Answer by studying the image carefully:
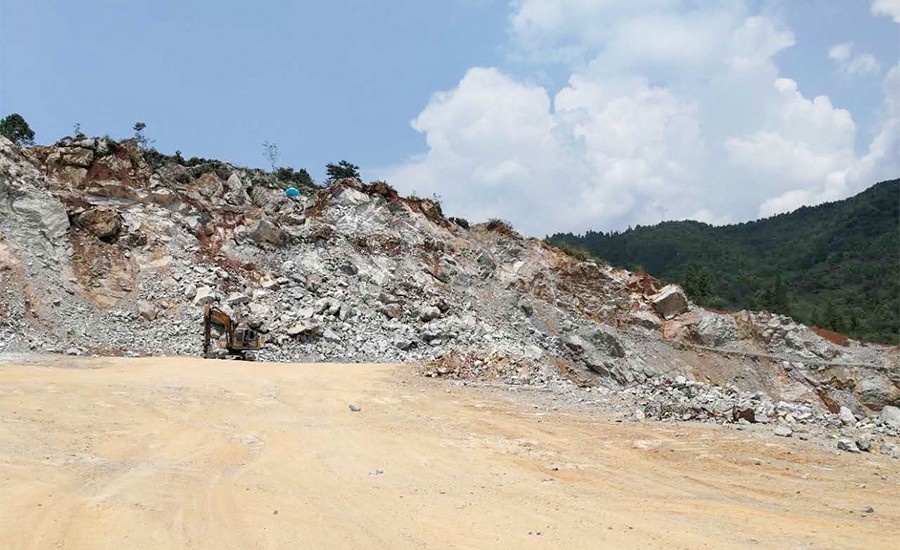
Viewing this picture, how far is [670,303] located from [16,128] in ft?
119

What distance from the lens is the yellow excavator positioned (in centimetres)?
1738

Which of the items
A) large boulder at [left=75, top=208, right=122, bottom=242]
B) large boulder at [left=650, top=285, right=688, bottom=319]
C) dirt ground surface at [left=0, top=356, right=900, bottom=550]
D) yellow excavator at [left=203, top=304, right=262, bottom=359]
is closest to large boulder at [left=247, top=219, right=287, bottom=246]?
large boulder at [left=75, top=208, right=122, bottom=242]

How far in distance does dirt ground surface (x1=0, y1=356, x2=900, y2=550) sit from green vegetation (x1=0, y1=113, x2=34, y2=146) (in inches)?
1159

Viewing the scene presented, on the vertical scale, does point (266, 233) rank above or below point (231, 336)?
above

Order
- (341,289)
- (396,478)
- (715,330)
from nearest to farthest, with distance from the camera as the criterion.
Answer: (396,478) → (341,289) → (715,330)

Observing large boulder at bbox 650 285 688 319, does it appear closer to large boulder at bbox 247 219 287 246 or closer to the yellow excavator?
large boulder at bbox 247 219 287 246

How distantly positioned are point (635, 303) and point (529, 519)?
2578 cm

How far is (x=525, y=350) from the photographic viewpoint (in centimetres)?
1925

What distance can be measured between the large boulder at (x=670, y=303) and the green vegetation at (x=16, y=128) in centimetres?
3402

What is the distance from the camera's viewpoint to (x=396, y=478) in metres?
6.63

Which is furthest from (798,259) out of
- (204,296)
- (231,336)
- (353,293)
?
(231,336)

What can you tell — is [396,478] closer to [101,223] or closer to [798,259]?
[101,223]

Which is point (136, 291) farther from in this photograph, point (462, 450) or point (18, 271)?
point (462, 450)

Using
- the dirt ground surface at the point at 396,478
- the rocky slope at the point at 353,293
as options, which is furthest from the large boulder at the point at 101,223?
the dirt ground surface at the point at 396,478
